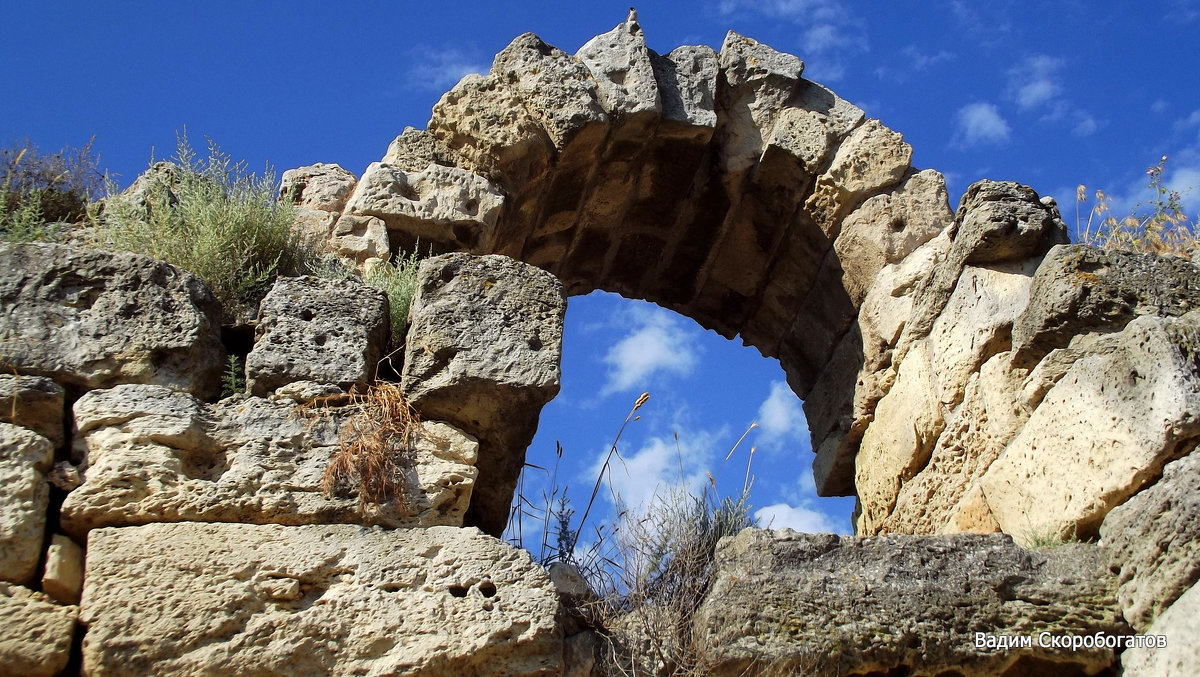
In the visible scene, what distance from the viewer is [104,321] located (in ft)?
12.4

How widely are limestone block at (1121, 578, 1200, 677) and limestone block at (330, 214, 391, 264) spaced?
3193 mm

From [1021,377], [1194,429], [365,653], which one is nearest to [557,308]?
[365,653]

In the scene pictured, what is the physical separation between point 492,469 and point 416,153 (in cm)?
213

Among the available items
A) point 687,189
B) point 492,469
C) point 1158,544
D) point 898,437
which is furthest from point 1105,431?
point 687,189

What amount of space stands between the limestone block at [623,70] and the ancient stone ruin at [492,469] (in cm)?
20

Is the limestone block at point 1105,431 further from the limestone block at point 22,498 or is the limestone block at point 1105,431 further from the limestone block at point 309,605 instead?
the limestone block at point 22,498

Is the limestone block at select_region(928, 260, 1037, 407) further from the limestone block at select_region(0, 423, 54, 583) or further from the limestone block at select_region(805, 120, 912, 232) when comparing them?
the limestone block at select_region(0, 423, 54, 583)

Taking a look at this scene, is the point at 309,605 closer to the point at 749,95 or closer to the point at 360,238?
the point at 360,238

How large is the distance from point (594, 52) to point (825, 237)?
4.63 ft

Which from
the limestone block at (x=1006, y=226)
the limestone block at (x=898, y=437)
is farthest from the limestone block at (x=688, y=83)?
the limestone block at (x=898, y=437)

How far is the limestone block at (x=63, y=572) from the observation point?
10.2 feet

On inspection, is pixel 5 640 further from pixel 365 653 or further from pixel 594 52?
pixel 594 52

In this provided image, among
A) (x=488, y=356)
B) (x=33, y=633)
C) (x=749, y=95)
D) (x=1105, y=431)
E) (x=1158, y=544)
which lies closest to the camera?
(x=33, y=633)

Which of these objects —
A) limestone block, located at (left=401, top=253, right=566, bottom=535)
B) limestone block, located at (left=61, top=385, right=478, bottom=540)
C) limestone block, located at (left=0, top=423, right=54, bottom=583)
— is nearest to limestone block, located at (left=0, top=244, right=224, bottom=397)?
limestone block, located at (left=61, top=385, right=478, bottom=540)
